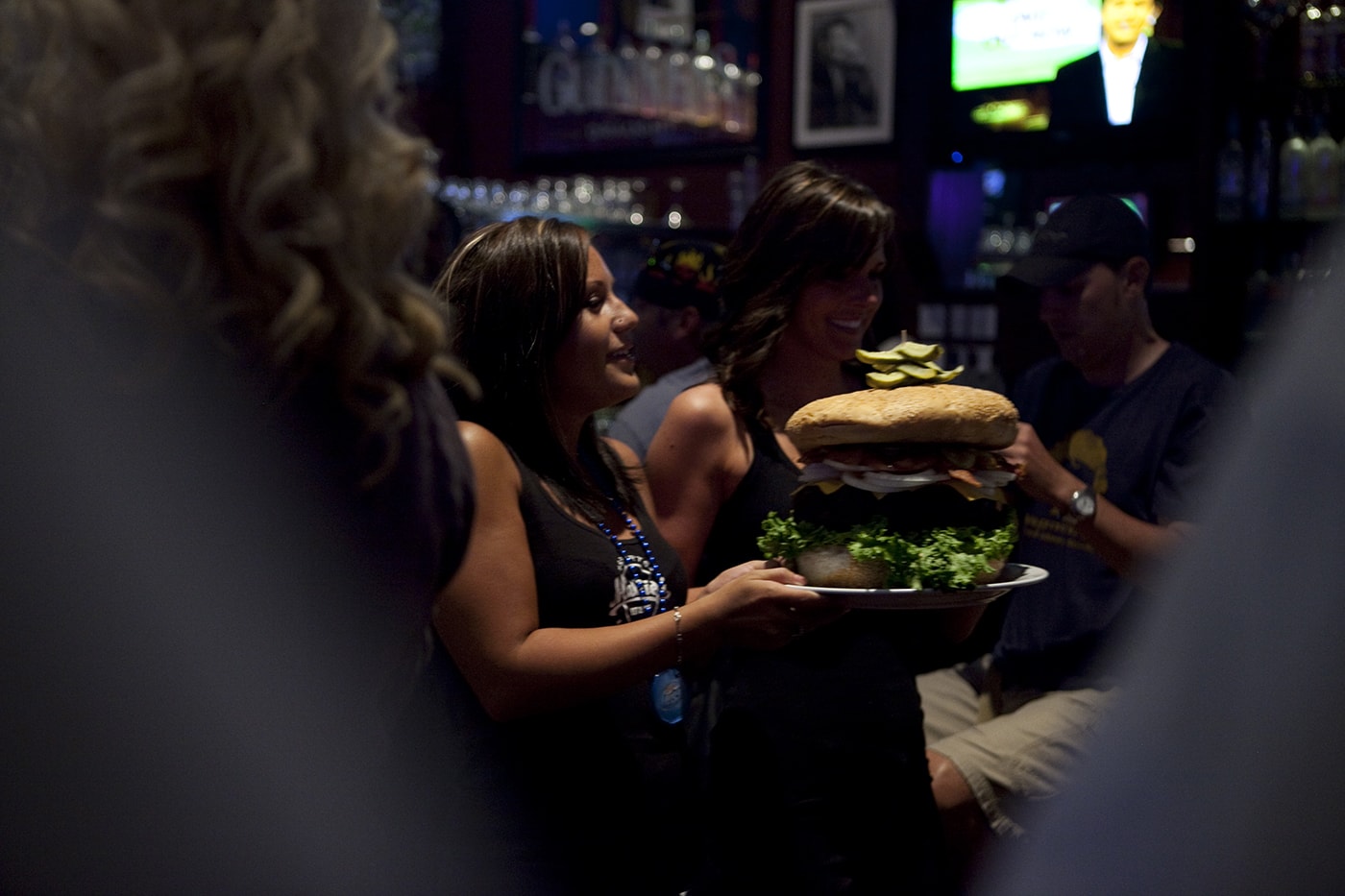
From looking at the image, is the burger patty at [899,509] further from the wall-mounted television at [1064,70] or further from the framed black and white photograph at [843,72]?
the framed black and white photograph at [843,72]

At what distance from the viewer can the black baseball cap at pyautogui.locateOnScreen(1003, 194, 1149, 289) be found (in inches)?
135

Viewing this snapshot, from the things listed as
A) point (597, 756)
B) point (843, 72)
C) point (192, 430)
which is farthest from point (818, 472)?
point (843, 72)

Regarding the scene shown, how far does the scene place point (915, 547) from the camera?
2.09m

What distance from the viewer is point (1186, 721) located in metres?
0.68

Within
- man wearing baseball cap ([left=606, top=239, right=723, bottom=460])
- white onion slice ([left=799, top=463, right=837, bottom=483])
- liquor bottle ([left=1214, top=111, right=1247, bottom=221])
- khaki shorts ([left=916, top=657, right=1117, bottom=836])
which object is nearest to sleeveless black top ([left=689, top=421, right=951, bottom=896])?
white onion slice ([left=799, top=463, right=837, bottom=483])

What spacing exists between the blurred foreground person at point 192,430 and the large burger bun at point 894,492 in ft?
4.14

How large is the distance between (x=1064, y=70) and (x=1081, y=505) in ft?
10.3

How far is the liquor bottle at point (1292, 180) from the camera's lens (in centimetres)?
488

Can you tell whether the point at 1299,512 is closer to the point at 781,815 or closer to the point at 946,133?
the point at 781,815

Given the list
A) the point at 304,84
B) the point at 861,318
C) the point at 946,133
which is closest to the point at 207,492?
the point at 304,84

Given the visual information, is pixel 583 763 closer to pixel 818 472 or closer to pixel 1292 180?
pixel 818 472

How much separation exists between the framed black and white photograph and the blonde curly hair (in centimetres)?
628

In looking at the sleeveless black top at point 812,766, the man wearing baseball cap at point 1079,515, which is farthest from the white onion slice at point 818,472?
the man wearing baseball cap at point 1079,515

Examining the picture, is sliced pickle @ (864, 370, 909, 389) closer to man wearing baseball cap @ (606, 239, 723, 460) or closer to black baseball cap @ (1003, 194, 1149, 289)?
black baseball cap @ (1003, 194, 1149, 289)
